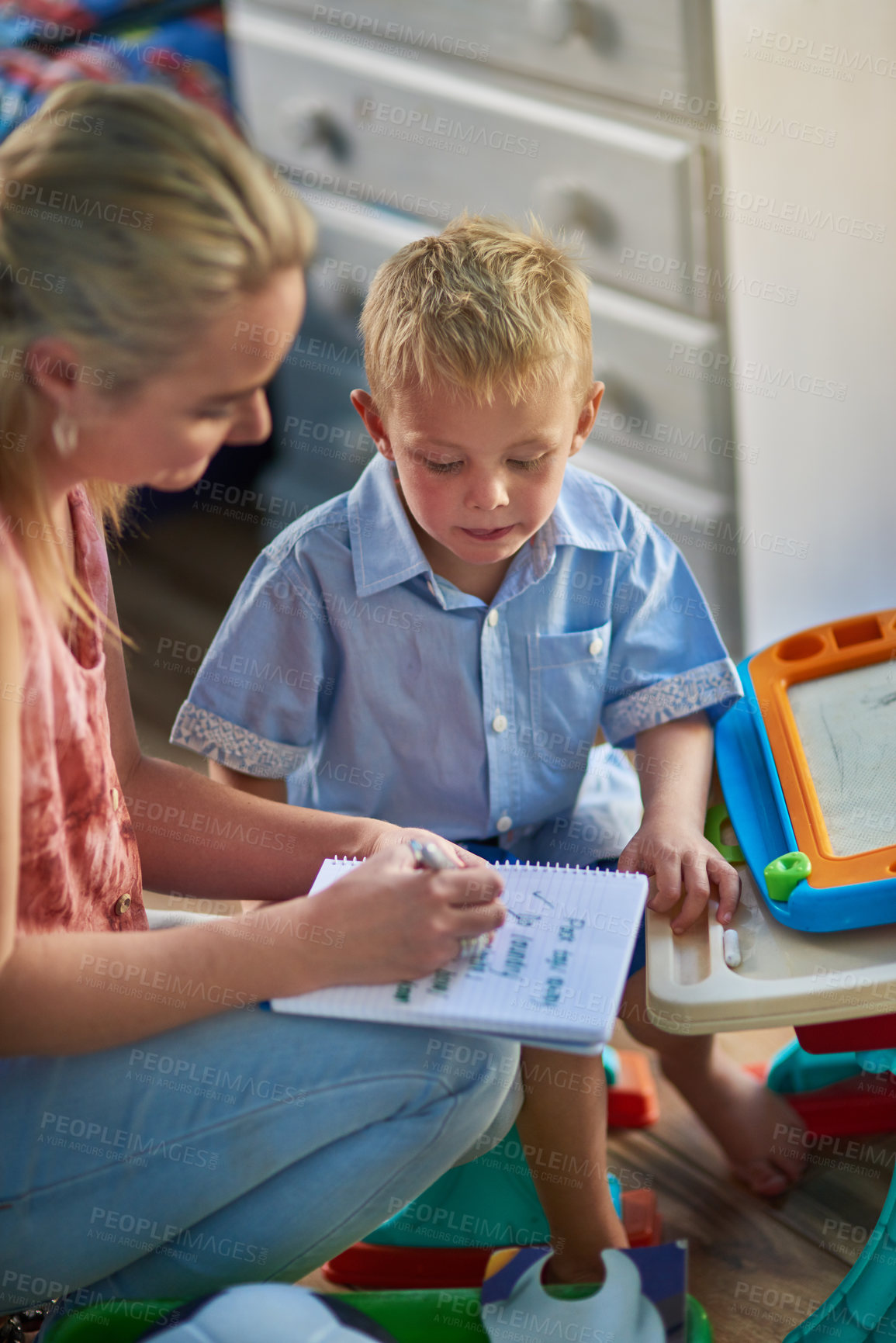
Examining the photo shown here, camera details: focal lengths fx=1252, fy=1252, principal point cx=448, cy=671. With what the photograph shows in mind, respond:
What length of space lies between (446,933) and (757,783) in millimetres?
304

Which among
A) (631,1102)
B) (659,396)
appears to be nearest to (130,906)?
(631,1102)

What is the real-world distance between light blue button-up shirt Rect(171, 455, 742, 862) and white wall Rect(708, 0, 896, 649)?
645 mm

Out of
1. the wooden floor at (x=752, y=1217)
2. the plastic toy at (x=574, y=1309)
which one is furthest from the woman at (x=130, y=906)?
the wooden floor at (x=752, y=1217)

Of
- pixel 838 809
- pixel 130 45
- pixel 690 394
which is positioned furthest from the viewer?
pixel 130 45

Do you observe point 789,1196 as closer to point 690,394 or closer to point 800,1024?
point 800,1024

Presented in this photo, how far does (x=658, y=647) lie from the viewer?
3.35ft

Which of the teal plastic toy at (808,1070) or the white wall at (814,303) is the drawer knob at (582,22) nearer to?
the white wall at (814,303)

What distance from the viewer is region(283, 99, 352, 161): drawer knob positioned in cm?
185

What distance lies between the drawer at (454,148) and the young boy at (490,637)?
0.63 m

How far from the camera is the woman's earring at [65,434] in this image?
26.1 inches

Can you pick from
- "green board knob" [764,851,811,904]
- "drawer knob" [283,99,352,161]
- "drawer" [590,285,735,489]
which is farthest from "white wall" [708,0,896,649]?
"green board knob" [764,851,811,904]

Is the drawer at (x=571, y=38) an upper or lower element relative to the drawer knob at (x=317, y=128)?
upper

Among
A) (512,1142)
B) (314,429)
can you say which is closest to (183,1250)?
(512,1142)

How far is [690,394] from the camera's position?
1623 millimetres
